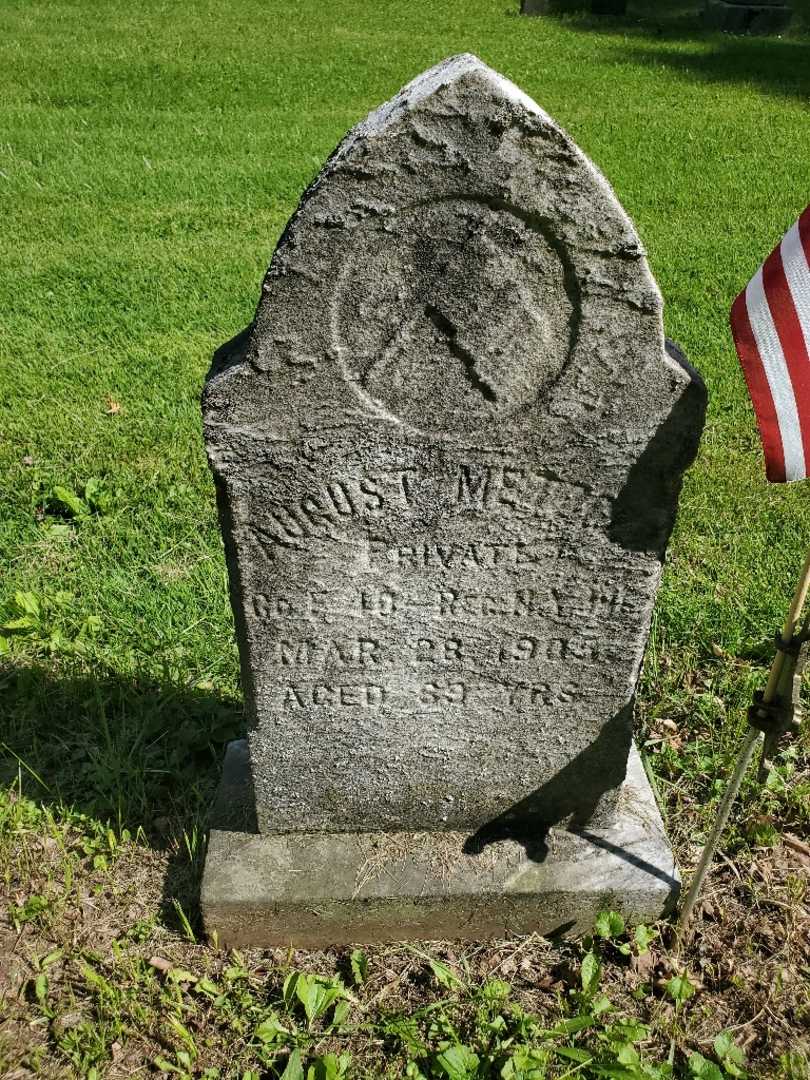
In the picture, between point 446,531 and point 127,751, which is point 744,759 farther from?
point 127,751

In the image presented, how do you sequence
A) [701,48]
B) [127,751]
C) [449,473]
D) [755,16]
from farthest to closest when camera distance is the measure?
1. [755,16]
2. [701,48]
3. [127,751]
4. [449,473]

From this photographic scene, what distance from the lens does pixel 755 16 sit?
13.6 metres

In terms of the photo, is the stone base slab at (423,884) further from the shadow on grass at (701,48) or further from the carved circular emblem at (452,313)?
the shadow on grass at (701,48)

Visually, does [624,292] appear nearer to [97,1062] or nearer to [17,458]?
[97,1062]

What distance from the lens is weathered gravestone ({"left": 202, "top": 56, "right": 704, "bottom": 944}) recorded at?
1649 millimetres

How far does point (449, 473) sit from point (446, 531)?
0.46 ft

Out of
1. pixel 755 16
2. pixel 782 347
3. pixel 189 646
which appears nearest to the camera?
pixel 782 347

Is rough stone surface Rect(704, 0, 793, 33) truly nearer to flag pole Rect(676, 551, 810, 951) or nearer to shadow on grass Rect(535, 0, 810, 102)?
shadow on grass Rect(535, 0, 810, 102)

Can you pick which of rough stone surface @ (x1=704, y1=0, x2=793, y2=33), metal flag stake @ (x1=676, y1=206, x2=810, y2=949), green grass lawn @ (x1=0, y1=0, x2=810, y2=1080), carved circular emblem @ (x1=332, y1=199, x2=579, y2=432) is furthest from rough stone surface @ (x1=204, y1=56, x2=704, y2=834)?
rough stone surface @ (x1=704, y1=0, x2=793, y2=33)

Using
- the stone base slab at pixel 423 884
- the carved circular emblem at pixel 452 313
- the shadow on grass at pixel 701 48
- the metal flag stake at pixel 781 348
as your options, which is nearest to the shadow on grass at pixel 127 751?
the stone base slab at pixel 423 884

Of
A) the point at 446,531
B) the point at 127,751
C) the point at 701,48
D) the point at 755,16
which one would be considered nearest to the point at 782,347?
the point at 446,531

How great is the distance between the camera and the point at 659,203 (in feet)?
23.5

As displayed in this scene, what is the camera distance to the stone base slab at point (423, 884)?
91.7 inches

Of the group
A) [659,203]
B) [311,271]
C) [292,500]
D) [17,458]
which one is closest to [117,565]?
[17,458]
